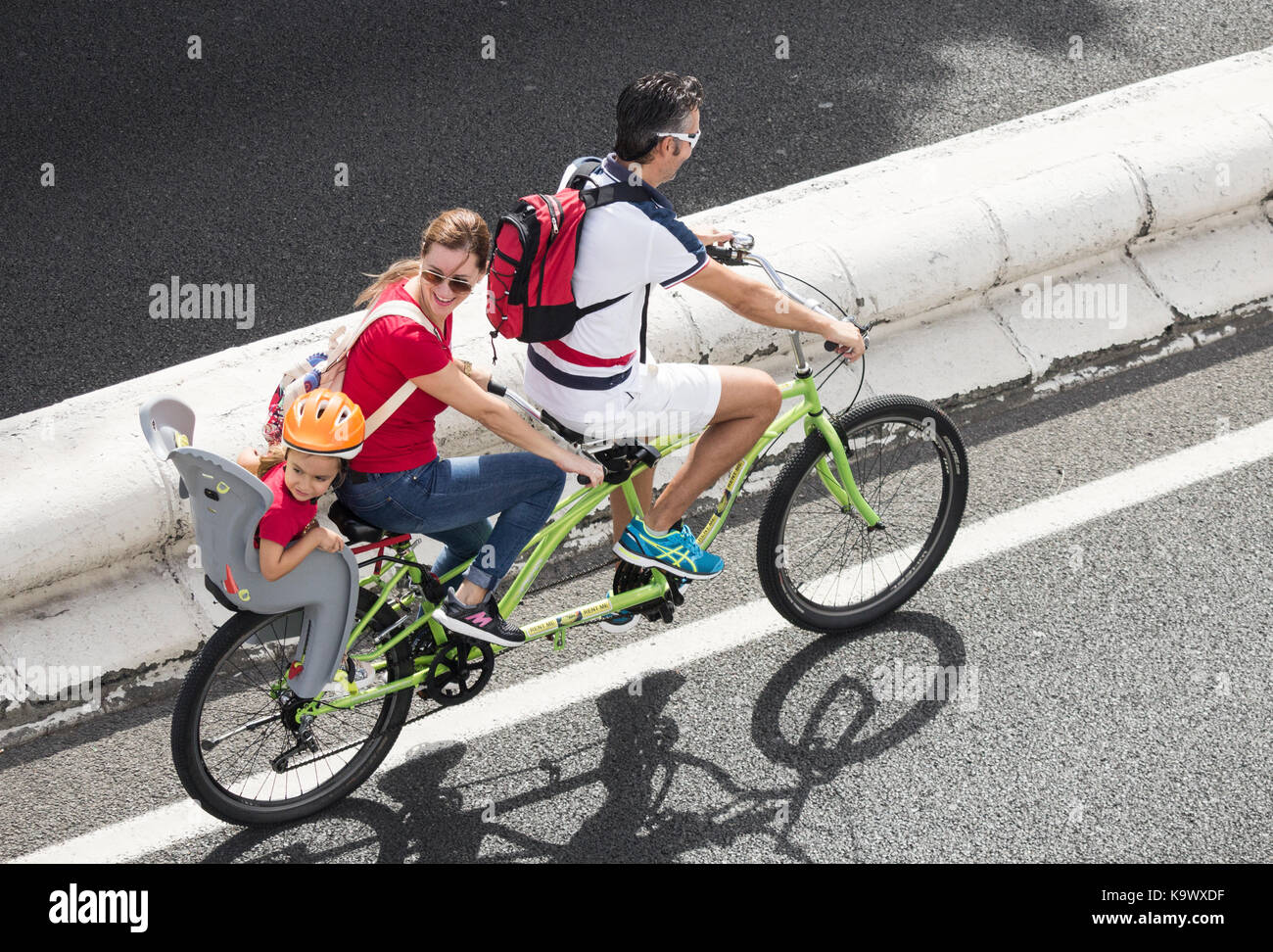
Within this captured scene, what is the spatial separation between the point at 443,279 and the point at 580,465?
0.72 metres

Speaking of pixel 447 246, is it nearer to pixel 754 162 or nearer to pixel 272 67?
pixel 754 162

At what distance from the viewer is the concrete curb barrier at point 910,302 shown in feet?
15.5

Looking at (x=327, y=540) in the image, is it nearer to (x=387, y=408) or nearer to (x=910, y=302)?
(x=387, y=408)

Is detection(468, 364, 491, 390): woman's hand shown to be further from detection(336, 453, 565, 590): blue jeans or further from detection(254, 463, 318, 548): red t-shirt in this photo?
detection(254, 463, 318, 548): red t-shirt

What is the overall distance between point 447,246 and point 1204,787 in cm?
300

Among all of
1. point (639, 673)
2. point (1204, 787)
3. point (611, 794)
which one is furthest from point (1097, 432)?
point (611, 794)

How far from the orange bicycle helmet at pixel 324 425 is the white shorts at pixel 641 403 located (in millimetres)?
753

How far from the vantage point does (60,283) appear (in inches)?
265

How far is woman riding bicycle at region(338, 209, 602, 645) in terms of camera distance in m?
3.79
